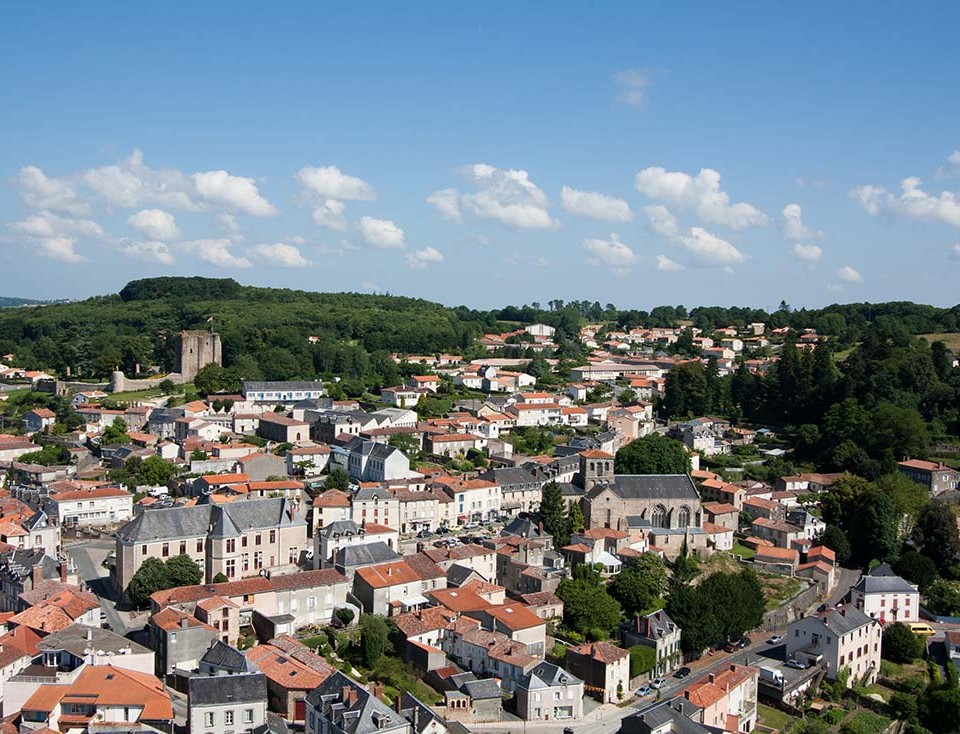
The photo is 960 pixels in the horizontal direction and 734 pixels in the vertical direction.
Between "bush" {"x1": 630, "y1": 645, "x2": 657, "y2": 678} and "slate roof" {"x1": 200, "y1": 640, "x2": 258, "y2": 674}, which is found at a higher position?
"slate roof" {"x1": 200, "y1": 640, "x2": 258, "y2": 674}

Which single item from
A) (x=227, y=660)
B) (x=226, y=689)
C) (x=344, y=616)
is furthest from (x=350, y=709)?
(x=344, y=616)

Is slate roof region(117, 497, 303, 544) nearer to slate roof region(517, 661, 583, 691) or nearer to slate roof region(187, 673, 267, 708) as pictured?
slate roof region(187, 673, 267, 708)

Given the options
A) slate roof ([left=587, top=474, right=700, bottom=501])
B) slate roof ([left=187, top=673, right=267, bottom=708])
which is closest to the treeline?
slate roof ([left=587, top=474, right=700, bottom=501])

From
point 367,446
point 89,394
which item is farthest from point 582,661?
point 89,394

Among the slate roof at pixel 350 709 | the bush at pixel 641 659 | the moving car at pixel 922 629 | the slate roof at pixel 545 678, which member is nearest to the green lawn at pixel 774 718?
the bush at pixel 641 659

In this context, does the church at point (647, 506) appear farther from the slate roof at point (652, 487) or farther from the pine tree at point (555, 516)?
the pine tree at point (555, 516)

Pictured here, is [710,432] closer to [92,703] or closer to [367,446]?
[367,446]
